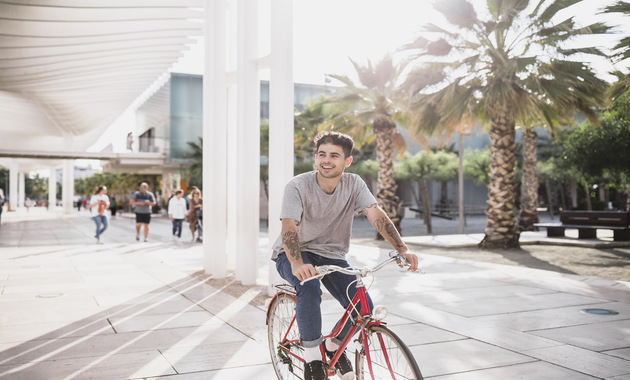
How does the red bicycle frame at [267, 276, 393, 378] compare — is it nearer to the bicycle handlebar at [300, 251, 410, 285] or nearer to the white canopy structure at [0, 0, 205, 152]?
the bicycle handlebar at [300, 251, 410, 285]

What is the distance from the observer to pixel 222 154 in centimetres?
985

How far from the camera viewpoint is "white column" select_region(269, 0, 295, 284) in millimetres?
7684

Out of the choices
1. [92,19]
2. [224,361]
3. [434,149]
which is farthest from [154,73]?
[434,149]

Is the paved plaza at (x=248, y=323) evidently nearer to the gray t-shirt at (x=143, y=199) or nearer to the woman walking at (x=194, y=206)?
the gray t-shirt at (x=143, y=199)

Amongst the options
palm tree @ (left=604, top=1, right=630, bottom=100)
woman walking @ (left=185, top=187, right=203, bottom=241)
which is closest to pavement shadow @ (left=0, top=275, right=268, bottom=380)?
palm tree @ (left=604, top=1, right=630, bottom=100)

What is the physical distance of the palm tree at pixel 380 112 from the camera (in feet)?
66.0

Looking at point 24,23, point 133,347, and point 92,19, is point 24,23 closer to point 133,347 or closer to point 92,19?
point 92,19

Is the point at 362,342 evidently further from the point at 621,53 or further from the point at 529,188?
the point at 529,188

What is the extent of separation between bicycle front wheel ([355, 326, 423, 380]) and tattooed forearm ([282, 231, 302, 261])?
58cm

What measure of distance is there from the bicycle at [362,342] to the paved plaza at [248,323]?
0.67 m

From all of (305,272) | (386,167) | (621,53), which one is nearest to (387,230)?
(305,272)

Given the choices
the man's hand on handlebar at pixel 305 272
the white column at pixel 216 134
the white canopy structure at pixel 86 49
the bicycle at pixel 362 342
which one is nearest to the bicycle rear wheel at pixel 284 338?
the bicycle at pixel 362 342

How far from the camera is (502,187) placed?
15656 mm

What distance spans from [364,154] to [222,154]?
117 ft
